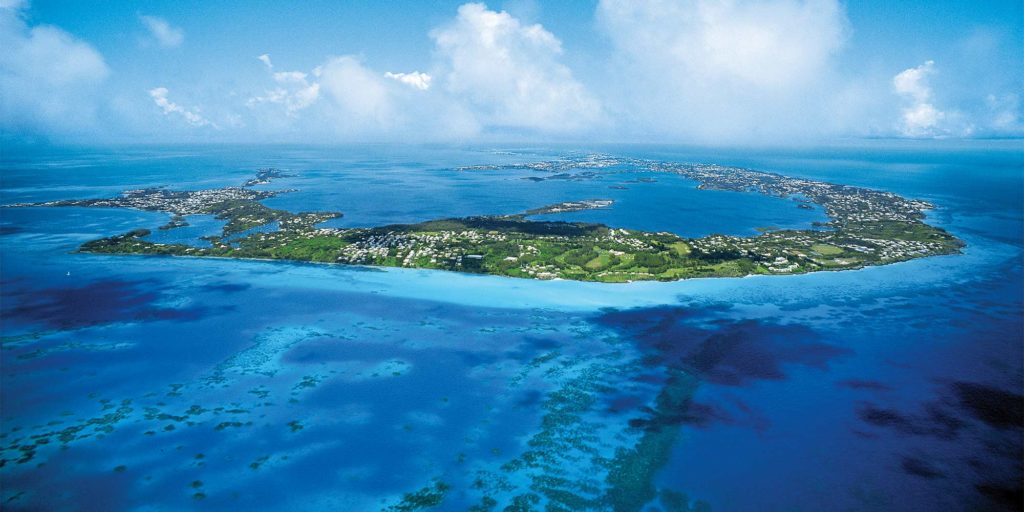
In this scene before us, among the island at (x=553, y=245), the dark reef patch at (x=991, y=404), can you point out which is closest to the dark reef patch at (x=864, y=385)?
the dark reef patch at (x=991, y=404)

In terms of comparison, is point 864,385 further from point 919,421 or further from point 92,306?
point 92,306

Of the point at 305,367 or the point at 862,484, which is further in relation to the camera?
the point at 305,367

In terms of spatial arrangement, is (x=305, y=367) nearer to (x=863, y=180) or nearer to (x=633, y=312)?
(x=633, y=312)

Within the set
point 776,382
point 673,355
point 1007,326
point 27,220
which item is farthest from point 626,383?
point 27,220

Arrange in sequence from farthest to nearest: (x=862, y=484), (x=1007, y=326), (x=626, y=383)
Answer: (x=1007, y=326) → (x=626, y=383) → (x=862, y=484)

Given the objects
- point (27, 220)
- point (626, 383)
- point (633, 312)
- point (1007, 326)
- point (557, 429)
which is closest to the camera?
point (557, 429)

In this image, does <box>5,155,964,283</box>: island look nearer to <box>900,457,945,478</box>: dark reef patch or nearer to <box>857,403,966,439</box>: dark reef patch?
<box>857,403,966,439</box>: dark reef patch

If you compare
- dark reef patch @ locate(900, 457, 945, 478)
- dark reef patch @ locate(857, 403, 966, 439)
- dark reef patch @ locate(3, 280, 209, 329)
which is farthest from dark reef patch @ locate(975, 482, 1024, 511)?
dark reef patch @ locate(3, 280, 209, 329)
